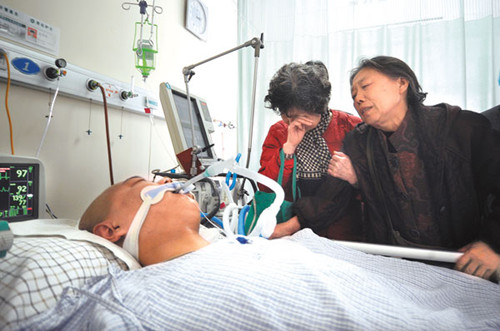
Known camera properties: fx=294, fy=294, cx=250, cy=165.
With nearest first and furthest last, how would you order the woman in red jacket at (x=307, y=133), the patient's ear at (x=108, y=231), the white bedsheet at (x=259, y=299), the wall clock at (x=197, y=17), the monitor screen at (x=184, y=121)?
the white bedsheet at (x=259, y=299)
the patient's ear at (x=108, y=231)
the woman in red jacket at (x=307, y=133)
the monitor screen at (x=184, y=121)
the wall clock at (x=197, y=17)

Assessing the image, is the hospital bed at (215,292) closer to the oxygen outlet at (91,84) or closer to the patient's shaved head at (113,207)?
the patient's shaved head at (113,207)

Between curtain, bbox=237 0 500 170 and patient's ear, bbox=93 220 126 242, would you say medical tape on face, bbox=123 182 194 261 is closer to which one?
patient's ear, bbox=93 220 126 242

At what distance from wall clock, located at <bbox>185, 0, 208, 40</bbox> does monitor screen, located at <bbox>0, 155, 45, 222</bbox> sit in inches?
45.8

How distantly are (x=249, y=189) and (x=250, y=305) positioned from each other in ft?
2.82

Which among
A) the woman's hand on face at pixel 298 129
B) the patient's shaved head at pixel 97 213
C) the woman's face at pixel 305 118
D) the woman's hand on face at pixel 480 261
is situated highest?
the woman's face at pixel 305 118

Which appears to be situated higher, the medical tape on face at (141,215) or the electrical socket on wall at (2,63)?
the electrical socket on wall at (2,63)

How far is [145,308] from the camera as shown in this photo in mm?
640

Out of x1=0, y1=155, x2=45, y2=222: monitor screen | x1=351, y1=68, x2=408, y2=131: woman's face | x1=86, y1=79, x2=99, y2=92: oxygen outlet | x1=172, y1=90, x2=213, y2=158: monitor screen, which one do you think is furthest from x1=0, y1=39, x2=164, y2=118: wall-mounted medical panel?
x1=351, y1=68, x2=408, y2=131: woman's face

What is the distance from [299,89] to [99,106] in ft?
3.04

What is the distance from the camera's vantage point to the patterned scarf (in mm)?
1275

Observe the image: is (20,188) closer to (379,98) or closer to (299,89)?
(299,89)

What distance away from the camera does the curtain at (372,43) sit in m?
1.15

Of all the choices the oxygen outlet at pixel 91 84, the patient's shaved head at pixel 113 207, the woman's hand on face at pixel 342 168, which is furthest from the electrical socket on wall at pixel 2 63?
the woman's hand on face at pixel 342 168

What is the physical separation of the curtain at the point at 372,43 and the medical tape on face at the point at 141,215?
543 mm
